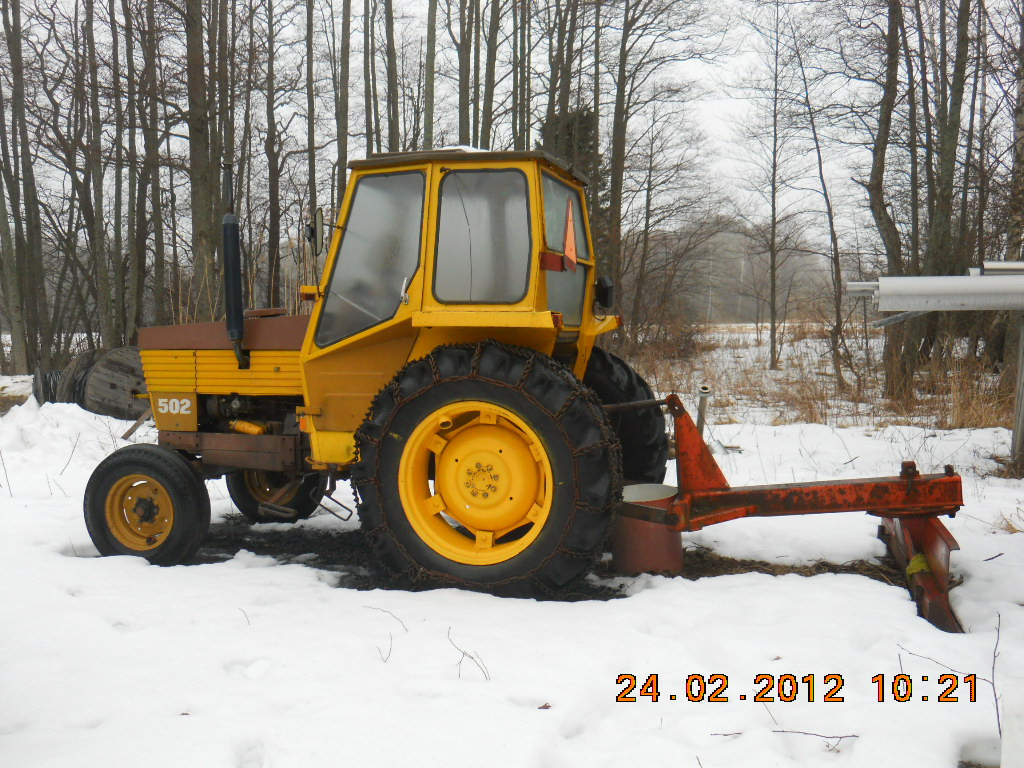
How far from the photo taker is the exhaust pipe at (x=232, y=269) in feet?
12.1

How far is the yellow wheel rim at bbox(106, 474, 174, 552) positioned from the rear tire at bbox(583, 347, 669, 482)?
237 centimetres

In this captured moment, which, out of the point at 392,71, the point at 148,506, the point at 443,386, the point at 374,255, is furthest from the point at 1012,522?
the point at 392,71

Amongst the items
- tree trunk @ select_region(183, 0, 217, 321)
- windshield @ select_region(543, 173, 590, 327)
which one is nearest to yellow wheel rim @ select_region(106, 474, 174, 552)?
windshield @ select_region(543, 173, 590, 327)

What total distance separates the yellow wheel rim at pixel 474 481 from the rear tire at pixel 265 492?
1680 millimetres

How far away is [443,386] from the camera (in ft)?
11.7

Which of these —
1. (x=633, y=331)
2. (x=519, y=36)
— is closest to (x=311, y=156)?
(x=519, y=36)

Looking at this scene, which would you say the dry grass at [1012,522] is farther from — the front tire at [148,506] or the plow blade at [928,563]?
the front tire at [148,506]

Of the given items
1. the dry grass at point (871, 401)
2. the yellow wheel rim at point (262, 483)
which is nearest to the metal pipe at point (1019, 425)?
the dry grass at point (871, 401)

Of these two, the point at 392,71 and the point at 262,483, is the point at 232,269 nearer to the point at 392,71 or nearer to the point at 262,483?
the point at 262,483

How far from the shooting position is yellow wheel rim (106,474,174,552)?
4.30 metres

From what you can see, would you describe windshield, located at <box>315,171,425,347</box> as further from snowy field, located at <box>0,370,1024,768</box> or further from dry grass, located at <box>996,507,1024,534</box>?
dry grass, located at <box>996,507,1024,534</box>

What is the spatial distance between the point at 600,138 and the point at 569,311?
1552 cm

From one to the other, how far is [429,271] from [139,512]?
81.5 inches

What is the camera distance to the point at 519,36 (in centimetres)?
1756
